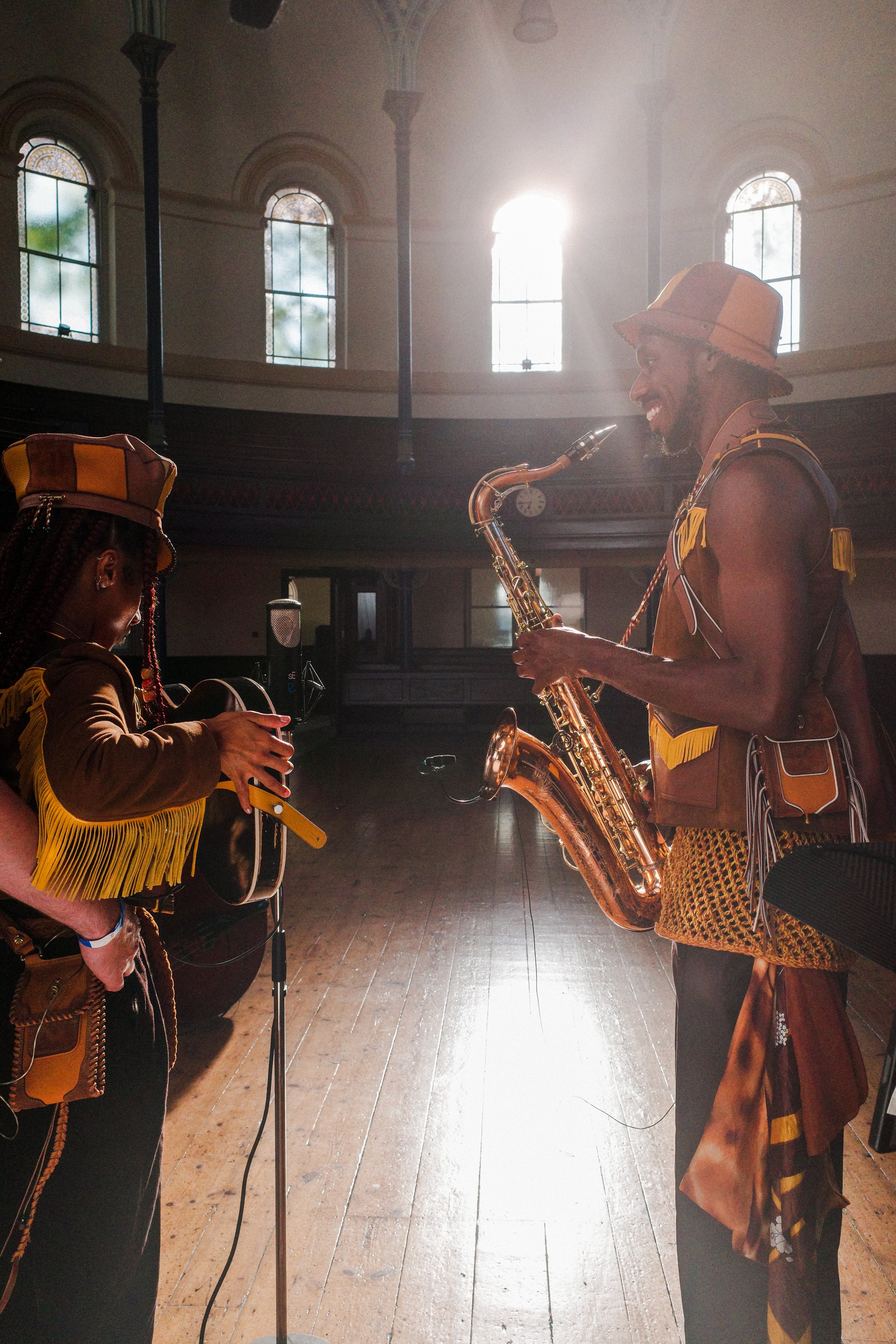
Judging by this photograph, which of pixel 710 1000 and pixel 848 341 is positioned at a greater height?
pixel 848 341

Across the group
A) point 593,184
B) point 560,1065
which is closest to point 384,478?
point 593,184

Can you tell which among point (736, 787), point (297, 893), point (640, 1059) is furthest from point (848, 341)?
point (736, 787)

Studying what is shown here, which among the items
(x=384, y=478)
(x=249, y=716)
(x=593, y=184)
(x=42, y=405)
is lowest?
(x=249, y=716)

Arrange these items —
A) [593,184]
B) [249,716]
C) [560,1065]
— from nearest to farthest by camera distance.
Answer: [249,716]
[560,1065]
[593,184]

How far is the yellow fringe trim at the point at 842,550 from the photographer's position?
54.5 inches

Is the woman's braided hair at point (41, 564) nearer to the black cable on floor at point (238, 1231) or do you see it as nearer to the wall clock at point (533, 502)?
the black cable on floor at point (238, 1231)

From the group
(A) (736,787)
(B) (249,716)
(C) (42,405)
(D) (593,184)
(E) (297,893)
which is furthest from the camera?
(D) (593,184)

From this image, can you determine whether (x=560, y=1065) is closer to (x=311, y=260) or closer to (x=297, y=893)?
(x=297, y=893)

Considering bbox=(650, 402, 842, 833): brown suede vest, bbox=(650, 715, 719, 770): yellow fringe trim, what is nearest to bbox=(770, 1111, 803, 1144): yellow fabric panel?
bbox=(650, 402, 842, 833): brown suede vest

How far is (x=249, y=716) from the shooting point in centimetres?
128

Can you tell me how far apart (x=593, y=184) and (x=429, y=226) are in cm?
224

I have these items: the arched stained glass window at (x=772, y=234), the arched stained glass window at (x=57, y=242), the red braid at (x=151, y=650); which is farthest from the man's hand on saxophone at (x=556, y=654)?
the arched stained glass window at (x=772, y=234)

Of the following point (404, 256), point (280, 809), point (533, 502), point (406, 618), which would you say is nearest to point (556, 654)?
point (280, 809)

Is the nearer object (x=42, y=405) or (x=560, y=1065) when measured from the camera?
(x=560, y=1065)
